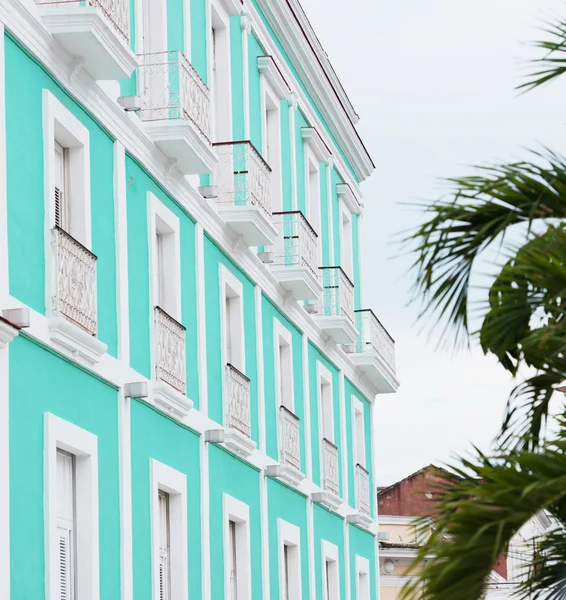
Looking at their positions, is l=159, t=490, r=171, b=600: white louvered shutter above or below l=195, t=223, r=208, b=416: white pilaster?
below

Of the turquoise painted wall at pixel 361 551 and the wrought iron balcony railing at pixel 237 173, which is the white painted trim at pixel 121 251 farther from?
the turquoise painted wall at pixel 361 551

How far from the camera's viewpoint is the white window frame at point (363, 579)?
96.0ft

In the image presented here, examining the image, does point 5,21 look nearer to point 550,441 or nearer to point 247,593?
point 550,441

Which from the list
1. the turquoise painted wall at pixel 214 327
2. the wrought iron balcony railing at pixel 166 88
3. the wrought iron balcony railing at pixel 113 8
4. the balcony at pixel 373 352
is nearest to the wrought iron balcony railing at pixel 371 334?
the balcony at pixel 373 352

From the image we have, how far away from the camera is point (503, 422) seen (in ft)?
31.1

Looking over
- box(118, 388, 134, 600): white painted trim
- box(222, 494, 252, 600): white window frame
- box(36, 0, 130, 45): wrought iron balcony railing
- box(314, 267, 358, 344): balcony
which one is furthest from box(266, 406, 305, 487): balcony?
box(36, 0, 130, 45): wrought iron balcony railing

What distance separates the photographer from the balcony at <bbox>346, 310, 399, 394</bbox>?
98.2 feet

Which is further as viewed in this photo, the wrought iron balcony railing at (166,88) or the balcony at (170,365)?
the wrought iron balcony railing at (166,88)

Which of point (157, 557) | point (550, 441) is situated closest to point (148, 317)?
point (157, 557)

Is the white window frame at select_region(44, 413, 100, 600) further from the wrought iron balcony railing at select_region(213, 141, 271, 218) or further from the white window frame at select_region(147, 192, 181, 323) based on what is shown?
the wrought iron balcony railing at select_region(213, 141, 271, 218)

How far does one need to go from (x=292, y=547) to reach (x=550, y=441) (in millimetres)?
16458

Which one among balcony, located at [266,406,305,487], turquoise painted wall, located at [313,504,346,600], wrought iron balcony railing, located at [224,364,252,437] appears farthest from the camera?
turquoise painted wall, located at [313,504,346,600]

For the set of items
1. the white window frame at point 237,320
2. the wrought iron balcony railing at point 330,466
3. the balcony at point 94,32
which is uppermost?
the balcony at point 94,32

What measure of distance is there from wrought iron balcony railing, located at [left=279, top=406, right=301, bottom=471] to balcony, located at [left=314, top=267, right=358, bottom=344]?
8.74 feet
